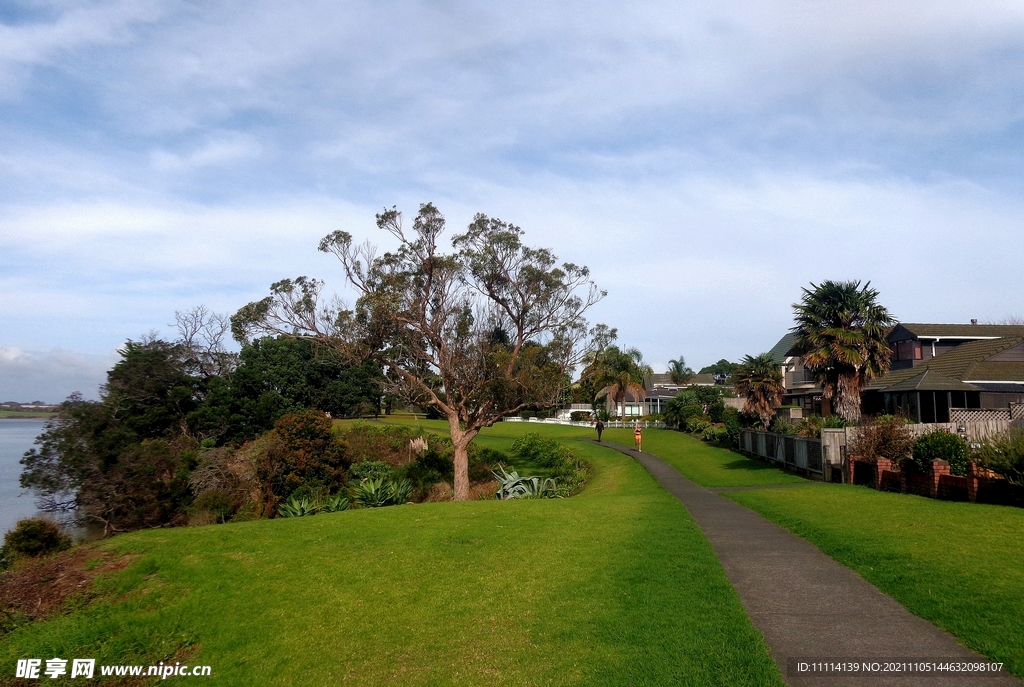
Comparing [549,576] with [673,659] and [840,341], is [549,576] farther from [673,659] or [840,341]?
[840,341]

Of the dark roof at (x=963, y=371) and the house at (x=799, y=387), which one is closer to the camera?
the dark roof at (x=963, y=371)

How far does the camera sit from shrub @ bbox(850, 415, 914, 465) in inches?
822

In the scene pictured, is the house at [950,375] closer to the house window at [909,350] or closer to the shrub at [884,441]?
the house window at [909,350]

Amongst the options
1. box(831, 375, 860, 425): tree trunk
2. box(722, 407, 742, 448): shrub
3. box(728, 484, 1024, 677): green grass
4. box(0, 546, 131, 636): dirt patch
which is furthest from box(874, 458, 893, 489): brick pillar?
box(722, 407, 742, 448): shrub

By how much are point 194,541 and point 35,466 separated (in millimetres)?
23744

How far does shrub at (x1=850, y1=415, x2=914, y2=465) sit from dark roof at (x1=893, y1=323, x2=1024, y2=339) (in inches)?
911

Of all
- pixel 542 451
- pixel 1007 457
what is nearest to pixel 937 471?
pixel 1007 457

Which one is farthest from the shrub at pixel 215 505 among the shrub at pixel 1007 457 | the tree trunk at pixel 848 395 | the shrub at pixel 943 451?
the tree trunk at pixel 848 395

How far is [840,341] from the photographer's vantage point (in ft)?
97.7

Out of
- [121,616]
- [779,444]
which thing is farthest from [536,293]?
[121,616]

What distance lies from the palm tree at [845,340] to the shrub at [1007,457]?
42.1 feet

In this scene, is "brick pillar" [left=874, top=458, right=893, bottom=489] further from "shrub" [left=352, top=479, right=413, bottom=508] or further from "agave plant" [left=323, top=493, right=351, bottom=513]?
"agave plant" [left=323, top=493, right=351, bottom=513]

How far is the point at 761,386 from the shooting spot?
38.9m

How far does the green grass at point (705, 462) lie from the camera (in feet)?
88.9
